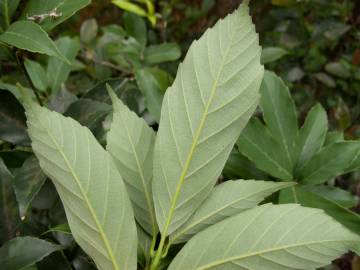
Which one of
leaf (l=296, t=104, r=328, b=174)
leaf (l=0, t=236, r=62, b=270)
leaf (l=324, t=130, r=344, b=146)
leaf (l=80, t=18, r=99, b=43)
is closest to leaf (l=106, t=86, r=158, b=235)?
leaf (l=0, t=236, r=62, b=270)

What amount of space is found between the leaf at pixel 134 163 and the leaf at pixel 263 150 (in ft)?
0.76

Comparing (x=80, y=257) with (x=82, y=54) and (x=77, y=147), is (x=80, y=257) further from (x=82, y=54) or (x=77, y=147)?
(x=82, y=54)

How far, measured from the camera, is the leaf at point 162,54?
1349 millimetres

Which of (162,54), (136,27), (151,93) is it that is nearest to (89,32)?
(136,27)

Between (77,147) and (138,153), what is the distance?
9cm

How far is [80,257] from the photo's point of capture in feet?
2.14

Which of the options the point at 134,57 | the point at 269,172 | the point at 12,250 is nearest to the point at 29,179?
the point at 12,250

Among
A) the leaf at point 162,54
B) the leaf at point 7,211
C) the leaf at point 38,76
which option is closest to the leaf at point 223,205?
the leaf at point 7,211

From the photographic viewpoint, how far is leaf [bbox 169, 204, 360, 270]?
0.45m

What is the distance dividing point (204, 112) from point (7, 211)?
1.09 feet

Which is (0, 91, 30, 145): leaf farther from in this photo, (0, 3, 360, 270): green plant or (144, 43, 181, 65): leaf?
(144, 43, 181, 65): leaf

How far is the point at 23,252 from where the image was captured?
55cm

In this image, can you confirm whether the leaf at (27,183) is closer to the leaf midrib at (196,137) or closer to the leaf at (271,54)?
the leaf midrib at (196,137)

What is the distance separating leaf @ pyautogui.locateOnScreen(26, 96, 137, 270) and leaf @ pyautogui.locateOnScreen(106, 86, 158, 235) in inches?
2.2
